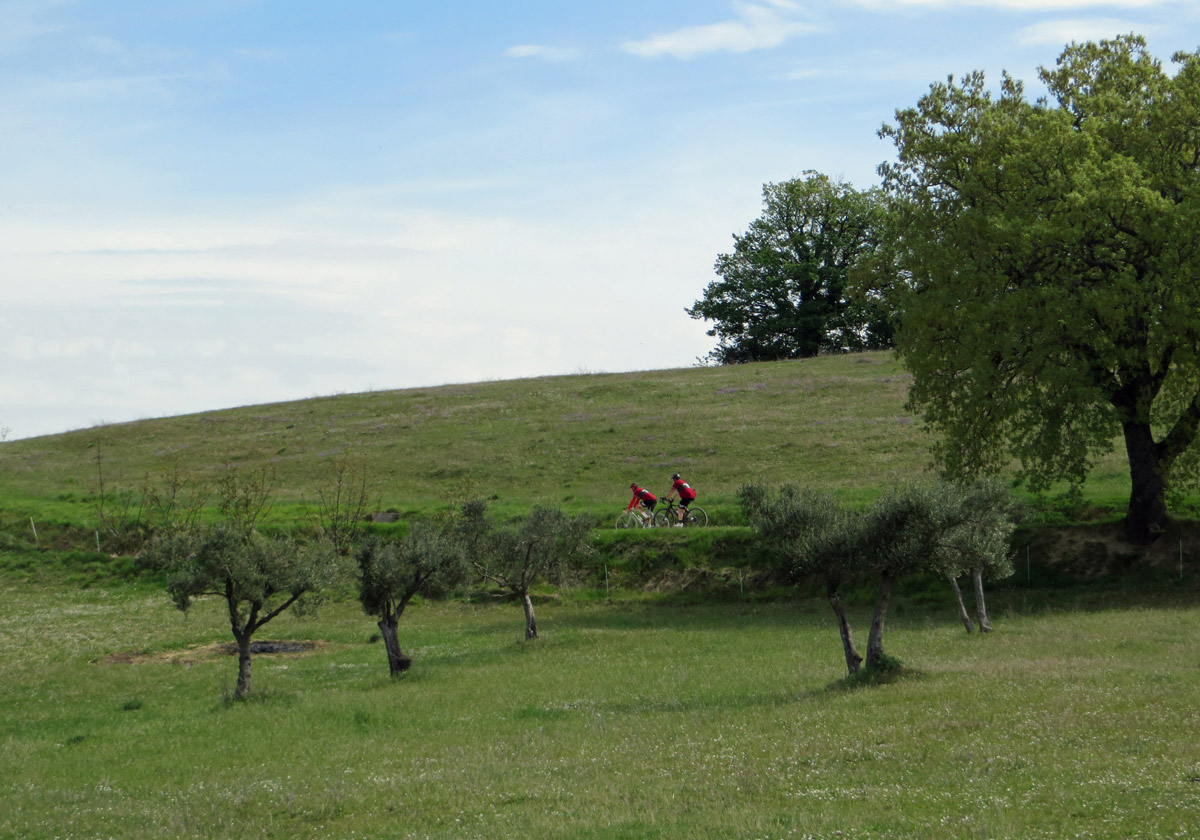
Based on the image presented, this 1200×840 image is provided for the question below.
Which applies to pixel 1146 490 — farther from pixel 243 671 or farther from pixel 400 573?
pixel 243 671

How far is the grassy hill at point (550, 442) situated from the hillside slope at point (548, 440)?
194 mm

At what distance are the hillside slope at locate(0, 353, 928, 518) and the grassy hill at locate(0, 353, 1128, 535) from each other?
19cm

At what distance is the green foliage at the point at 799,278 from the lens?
10325cm

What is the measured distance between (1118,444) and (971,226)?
96.7 feet

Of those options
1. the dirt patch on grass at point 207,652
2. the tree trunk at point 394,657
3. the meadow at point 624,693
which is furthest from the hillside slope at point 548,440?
Answer: the tree trunk at point 394,657

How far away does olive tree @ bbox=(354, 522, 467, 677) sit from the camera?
107ft

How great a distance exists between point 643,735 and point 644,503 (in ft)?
99.4

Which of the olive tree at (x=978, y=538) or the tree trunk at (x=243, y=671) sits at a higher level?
the olive tree at (x=978, y=538)

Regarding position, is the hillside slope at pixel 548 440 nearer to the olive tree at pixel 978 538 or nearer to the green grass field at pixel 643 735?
the green grass field at pixel 643 735

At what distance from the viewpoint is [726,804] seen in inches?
560

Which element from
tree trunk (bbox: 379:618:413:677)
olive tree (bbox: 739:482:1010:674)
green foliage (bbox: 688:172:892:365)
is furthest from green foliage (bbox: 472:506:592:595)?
green foliage (bbox: 688:172:892:365)

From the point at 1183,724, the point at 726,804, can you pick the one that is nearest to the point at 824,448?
the point at 1183,724

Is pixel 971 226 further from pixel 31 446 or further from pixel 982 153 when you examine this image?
pixel 31 446

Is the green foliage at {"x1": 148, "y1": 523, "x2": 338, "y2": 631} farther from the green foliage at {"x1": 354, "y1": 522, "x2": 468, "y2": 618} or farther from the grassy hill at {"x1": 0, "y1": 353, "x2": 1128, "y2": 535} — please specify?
the grassy hill at {"x1": 0, "y1": 353, "x2": 1128, "y2": 535}
